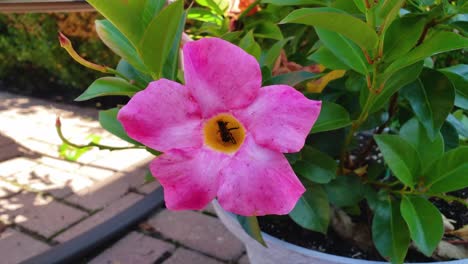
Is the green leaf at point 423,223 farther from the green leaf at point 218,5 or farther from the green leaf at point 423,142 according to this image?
the green leaf at point 218,5

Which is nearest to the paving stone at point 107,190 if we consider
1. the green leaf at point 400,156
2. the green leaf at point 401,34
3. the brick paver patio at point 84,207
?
the brick paver patio at point 84,207

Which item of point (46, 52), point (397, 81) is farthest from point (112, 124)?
point (46, 52)

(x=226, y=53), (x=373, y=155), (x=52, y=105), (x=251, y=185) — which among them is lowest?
(x=52, y=105)

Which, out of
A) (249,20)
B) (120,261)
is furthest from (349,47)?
(120,261)

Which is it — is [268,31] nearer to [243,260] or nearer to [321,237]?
[321,237]

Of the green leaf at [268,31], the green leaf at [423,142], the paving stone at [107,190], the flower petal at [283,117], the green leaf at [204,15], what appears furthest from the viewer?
the paving stone at [107,190]

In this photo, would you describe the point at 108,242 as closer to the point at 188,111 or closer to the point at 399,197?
the point at 399,197

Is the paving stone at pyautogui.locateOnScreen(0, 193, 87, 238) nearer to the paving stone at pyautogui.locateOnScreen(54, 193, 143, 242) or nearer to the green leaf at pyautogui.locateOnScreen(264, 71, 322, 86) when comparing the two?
the paving stone at pyautogui.locateOnScreen(54, 193, 143, 242)
